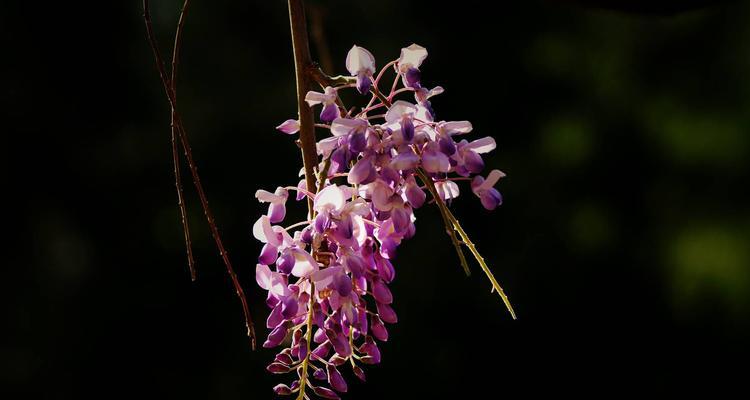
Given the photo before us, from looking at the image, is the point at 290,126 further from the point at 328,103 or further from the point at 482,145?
the point at 482,145

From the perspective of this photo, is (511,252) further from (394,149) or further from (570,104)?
(394,149)

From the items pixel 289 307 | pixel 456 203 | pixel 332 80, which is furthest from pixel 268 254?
pixel 456 203

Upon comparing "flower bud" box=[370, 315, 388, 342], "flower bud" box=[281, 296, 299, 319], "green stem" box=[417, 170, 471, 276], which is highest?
"green stem" box=[417, 170, 471, 276]

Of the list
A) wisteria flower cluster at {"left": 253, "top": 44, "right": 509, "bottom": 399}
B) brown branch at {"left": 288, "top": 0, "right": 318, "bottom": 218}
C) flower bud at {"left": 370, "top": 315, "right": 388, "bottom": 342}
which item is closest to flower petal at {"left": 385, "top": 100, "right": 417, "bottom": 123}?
wisteria flower cluster at {"left": 253, "top": 44, "right": 509, "bottom": 399}

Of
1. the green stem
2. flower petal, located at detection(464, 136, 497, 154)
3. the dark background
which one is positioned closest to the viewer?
the green stem

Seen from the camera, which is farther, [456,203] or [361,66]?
[456,203]

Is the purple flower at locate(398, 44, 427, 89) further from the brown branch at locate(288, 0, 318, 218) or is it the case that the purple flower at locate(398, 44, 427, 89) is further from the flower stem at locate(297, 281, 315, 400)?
the flower stem at locate(297, 281, 315, 400)

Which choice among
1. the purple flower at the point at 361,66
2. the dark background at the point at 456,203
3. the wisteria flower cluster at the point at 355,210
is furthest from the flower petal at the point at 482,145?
the dark background at the point at 456,203
